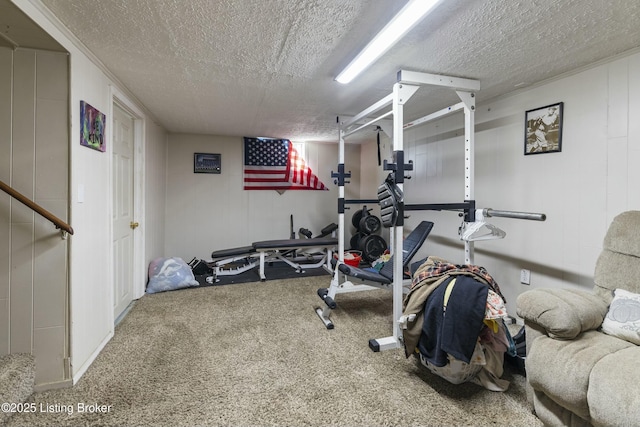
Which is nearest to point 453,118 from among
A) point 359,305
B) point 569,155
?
point 569,155

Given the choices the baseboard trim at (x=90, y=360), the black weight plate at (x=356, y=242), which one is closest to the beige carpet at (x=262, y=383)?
the baseboard trim at (x=90, y=360)

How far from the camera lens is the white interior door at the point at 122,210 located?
271 cm

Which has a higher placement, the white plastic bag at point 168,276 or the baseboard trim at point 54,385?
the white plastic bag at point 168,276

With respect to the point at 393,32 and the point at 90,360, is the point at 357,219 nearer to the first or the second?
the point at 393,32

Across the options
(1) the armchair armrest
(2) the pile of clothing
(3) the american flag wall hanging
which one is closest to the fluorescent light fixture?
(2) the pile of clothing

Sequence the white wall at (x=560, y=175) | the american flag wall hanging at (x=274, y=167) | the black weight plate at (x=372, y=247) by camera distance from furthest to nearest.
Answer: the american flag wall hanging at (x=274, y=167) → the black weight plate at (x=372, y=247) → the white wall at (x=560, y=175)

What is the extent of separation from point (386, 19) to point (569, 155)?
6.33ft

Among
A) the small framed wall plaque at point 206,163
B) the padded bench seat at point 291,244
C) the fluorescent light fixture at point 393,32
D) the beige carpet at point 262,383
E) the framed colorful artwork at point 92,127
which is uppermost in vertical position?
the fluorescent light fixture at point 393,32

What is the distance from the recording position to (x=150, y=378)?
1860 mm

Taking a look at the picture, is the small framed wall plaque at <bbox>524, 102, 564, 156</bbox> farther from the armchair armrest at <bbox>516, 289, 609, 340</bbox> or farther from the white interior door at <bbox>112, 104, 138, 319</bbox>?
the white interior door at <bbox>112, 104, 138, 319</bbox>

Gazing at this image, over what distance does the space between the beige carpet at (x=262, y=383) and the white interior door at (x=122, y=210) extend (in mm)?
351

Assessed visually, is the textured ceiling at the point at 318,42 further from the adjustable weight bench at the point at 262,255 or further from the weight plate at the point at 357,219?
the weight plate at the point at 357,219

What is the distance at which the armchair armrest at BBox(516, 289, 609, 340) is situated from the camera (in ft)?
4.65

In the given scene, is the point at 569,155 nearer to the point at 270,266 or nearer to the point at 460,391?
the point at 460,391
